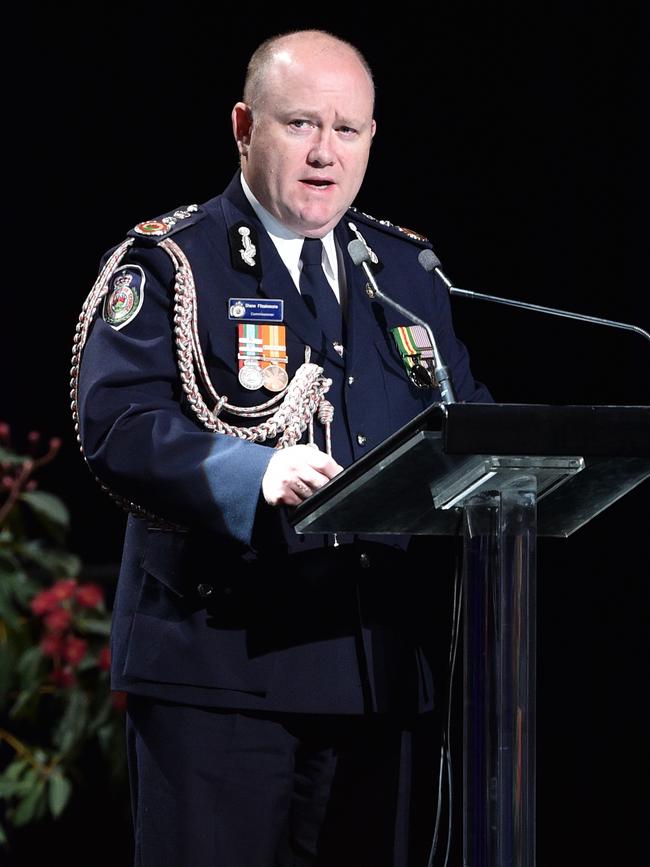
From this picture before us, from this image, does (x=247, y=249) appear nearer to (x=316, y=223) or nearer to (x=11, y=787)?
(x=316, y=223)

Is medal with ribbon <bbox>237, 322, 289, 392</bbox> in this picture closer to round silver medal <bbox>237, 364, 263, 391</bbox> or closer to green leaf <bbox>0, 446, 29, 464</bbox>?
round silver medal <bbox>237, 364, 263, 391</bbox>

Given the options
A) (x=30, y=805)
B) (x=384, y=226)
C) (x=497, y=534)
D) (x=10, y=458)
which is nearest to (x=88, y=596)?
(x=10, y=458)

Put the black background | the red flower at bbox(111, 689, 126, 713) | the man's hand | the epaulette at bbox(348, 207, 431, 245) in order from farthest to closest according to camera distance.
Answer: the black background, the red flower at bbox(111, 689, 126, 713), the epaulette at bbox(348, 207, 431, 245), the man's hand

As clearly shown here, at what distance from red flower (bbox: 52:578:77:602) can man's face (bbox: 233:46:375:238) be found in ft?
3.41

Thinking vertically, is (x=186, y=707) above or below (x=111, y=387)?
below

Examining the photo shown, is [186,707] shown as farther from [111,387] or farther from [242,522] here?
[111,387]

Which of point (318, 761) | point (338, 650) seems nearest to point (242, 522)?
point (338, 650)

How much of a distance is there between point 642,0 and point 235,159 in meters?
0.88

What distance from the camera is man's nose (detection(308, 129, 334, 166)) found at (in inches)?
74.0

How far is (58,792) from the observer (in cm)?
271

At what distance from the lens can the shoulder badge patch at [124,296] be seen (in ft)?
5.89

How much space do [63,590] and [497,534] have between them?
1.37 m

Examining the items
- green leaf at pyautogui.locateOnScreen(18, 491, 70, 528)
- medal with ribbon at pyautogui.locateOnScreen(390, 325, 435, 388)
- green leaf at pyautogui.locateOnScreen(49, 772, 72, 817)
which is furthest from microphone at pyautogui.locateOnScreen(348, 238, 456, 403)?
green leaf at pyautogui.locateOnScreen(49, 772, 72, 817)

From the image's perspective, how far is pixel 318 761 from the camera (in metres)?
1.82
